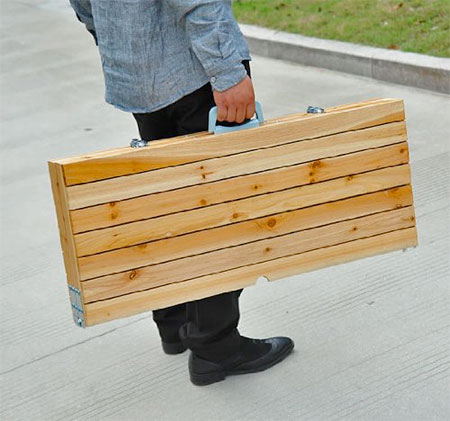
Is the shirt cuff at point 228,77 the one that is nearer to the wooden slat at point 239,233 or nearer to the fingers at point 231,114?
the fingers at point 231,114

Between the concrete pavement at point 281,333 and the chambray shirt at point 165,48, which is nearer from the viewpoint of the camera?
the chambray shirt at point 165,48

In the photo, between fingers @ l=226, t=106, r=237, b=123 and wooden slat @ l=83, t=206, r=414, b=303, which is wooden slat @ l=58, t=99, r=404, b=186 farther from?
wooden slat @ l=83, t=206, r=414, b=303

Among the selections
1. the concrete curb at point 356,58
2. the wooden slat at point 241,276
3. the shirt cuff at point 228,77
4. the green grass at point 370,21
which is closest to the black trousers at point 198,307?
the shirt cuff at point 228,77

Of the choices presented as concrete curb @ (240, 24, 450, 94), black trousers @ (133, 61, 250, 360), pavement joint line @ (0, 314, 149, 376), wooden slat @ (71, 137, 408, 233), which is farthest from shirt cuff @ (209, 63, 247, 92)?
concrete curb @ (240, 24, 450, 94)

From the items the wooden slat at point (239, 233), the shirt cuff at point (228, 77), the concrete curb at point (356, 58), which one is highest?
the shirt cuff at point (228, 77)

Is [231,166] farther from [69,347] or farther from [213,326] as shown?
[69,347]

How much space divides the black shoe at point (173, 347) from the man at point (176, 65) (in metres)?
0.42

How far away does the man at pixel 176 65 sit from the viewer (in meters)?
3.01

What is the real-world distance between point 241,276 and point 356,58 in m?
4.70

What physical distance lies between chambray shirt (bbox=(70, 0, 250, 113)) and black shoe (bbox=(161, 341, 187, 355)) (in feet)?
3.31

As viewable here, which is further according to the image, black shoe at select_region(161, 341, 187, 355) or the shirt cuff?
black shoe at select_region(161, 341, 187, 355)

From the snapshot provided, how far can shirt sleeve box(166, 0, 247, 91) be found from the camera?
297 cm

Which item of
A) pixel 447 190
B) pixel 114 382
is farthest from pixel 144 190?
pixel 447 190

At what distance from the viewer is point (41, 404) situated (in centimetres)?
366
